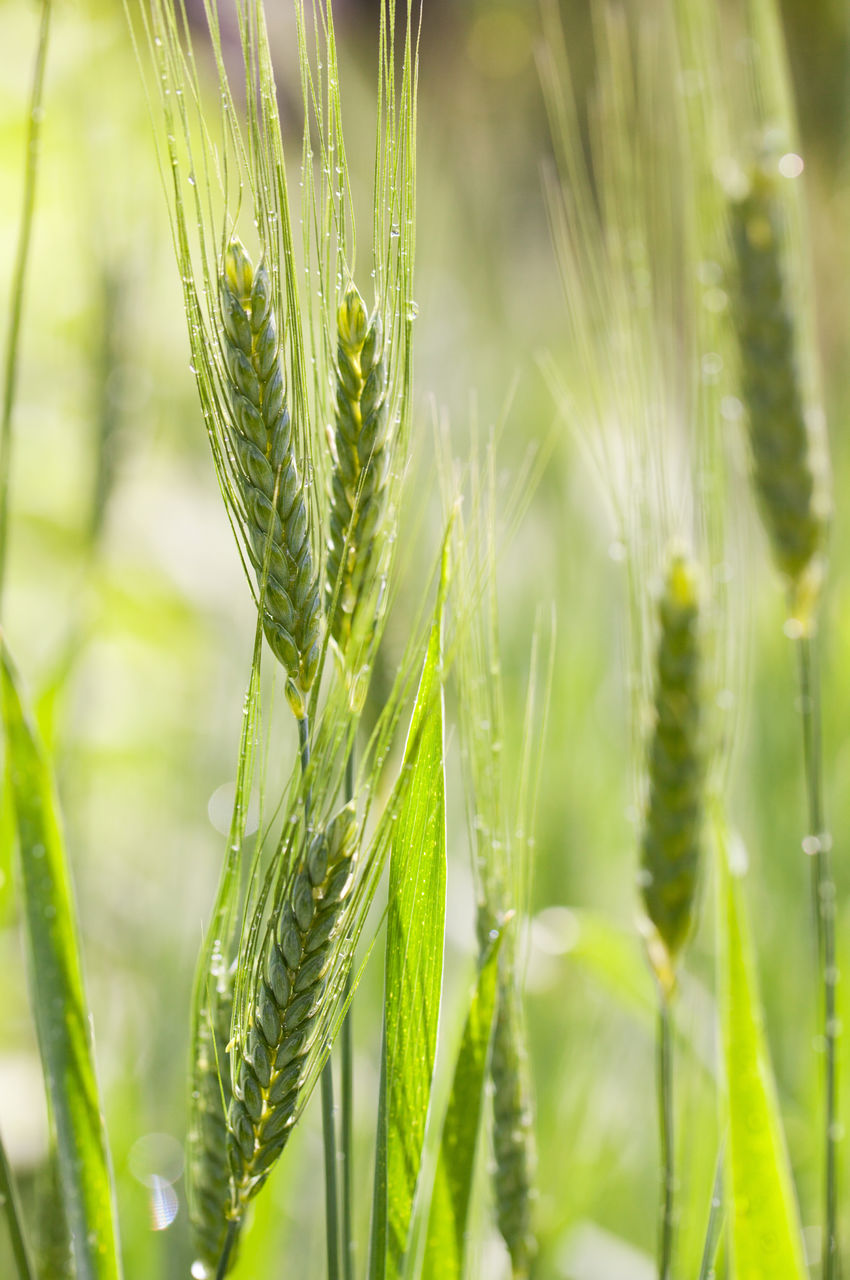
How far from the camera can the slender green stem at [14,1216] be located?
0.85 ft

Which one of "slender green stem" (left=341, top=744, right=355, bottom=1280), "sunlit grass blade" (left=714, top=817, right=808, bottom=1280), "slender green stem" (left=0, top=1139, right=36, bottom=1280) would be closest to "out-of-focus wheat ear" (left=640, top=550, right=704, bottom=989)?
"sunlit grass blade" (left=714, top=817, right=808, bottom=1280)

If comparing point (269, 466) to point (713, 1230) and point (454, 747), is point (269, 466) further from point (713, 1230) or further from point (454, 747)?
point (454, 747)

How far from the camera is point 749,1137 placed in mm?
318

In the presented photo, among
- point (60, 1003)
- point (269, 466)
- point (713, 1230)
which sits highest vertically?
point (269, 466)

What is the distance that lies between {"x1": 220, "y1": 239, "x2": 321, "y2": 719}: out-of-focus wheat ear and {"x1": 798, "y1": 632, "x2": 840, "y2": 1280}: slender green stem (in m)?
0.24

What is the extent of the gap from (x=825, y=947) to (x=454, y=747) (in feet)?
2.11

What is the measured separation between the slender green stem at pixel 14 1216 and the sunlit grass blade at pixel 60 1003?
0.5 inches

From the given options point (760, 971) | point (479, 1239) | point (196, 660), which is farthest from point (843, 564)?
point (196, 660)

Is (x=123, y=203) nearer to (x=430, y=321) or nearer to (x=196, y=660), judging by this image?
(x=430, y=321)

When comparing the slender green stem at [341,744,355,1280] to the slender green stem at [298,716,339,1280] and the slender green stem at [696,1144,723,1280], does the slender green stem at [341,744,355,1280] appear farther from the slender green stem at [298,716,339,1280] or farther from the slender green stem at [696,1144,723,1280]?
the slender green stem at [696,1144,723,1280]

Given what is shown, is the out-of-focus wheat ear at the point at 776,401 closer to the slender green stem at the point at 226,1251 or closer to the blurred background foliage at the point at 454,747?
the blurred background foliage at the point at 454,747

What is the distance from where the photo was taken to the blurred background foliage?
1.96 feet

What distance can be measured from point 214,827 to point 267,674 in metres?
0.30

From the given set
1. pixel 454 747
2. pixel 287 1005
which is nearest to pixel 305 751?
pixel 287 1005
